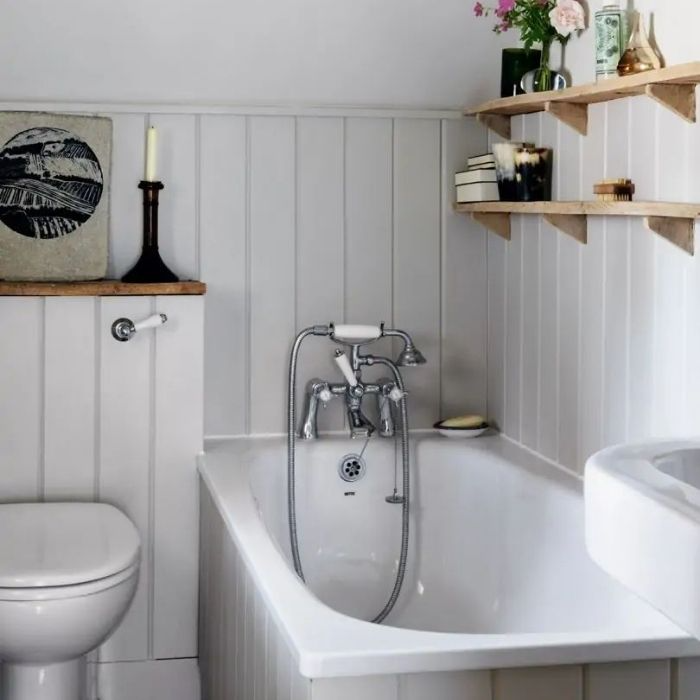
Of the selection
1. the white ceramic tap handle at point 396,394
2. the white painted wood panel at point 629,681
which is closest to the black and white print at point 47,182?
the white ceramic tap handle at point 396,394

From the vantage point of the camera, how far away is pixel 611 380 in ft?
8.51

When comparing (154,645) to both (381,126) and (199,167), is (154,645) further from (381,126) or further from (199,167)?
(381,126)

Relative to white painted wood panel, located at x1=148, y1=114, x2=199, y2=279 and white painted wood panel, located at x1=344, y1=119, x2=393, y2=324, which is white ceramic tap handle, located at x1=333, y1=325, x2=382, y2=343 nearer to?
white painted wood panel, located at x1=344, y1=119, x2=393, y2=324

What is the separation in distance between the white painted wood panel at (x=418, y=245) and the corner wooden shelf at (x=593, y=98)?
18 centimetres

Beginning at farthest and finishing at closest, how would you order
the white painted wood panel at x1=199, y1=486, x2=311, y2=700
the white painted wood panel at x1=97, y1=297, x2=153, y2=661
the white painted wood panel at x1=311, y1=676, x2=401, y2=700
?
1. the white painted wood panel at x1=97, y1=297, x2=153, y2=661
2. the white painted wood panel at x1=199, y1=486, x2=311, y2=700
3. the white painted wood panel at x1=311, y1=676, x2=401, y2=700

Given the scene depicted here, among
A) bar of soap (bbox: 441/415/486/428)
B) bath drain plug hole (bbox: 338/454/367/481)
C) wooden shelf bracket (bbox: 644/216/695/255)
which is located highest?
wooden shelf bracket (bbox: 644/216/695/255)

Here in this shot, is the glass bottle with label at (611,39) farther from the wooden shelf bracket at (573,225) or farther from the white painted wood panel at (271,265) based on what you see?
the white painted wood panel at (271,265)

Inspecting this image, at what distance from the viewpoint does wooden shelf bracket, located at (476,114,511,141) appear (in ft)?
10.6

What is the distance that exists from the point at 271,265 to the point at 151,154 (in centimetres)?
45

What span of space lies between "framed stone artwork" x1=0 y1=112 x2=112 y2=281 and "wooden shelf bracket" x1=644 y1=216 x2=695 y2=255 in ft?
5.07

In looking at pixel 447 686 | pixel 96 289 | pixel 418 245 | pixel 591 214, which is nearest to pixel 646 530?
pixel 447 686

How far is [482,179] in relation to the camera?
123 inches

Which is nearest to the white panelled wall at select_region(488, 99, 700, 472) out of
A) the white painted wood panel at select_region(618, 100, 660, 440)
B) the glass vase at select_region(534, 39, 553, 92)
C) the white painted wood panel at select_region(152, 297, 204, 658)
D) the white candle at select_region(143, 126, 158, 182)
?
the white painted wood panel at select_region(618, 100, 660, 440)

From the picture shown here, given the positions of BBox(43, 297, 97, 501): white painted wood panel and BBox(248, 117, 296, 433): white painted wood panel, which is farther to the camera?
BBox(248, 117, 296, 433): white painted wood panel
